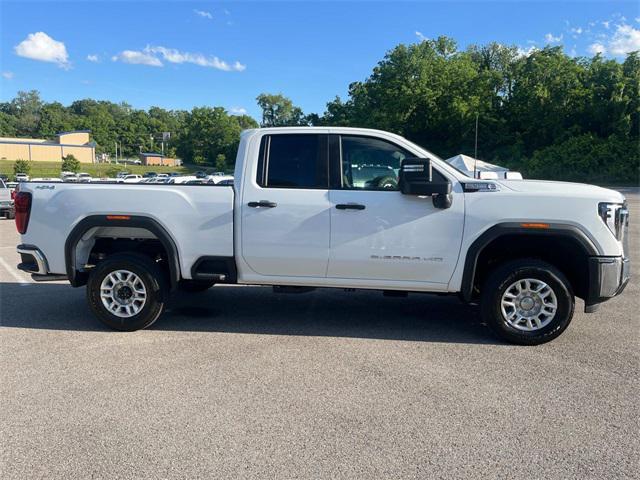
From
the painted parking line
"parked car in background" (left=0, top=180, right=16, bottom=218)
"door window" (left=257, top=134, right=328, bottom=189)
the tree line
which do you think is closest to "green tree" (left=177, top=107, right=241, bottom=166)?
the tree line

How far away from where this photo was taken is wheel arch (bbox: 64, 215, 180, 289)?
529 cm

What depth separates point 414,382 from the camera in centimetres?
416

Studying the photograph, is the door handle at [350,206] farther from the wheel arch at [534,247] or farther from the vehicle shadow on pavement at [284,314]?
the vehicle shadow on pavement at [284,314]

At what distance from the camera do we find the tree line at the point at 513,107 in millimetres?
50969

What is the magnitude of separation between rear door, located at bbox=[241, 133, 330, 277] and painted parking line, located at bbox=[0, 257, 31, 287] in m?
4.71

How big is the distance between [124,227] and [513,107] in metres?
67.5

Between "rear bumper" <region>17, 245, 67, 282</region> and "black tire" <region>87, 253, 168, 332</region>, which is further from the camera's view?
"rear bumper" <region>17, 245, 67, 282</region>

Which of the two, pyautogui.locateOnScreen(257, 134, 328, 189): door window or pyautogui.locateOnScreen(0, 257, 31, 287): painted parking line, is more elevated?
pyautogui.locateOnScreen(257, 134, 328, 189): door window

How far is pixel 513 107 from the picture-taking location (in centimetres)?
6531

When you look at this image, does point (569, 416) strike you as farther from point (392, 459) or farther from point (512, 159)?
point (512, 159)

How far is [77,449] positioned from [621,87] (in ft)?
200

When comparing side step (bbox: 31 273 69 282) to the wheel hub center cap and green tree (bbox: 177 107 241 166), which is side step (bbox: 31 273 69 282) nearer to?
the wheel hub center cap

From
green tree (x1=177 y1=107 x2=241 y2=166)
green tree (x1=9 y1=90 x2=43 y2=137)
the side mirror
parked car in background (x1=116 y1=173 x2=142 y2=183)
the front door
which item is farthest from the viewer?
green tree (x1=9 y1=90 x2=43 y2=137)

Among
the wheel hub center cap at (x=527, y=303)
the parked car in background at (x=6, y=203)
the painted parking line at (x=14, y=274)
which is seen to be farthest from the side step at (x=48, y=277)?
the parked car in background at (x=6, y=203)
